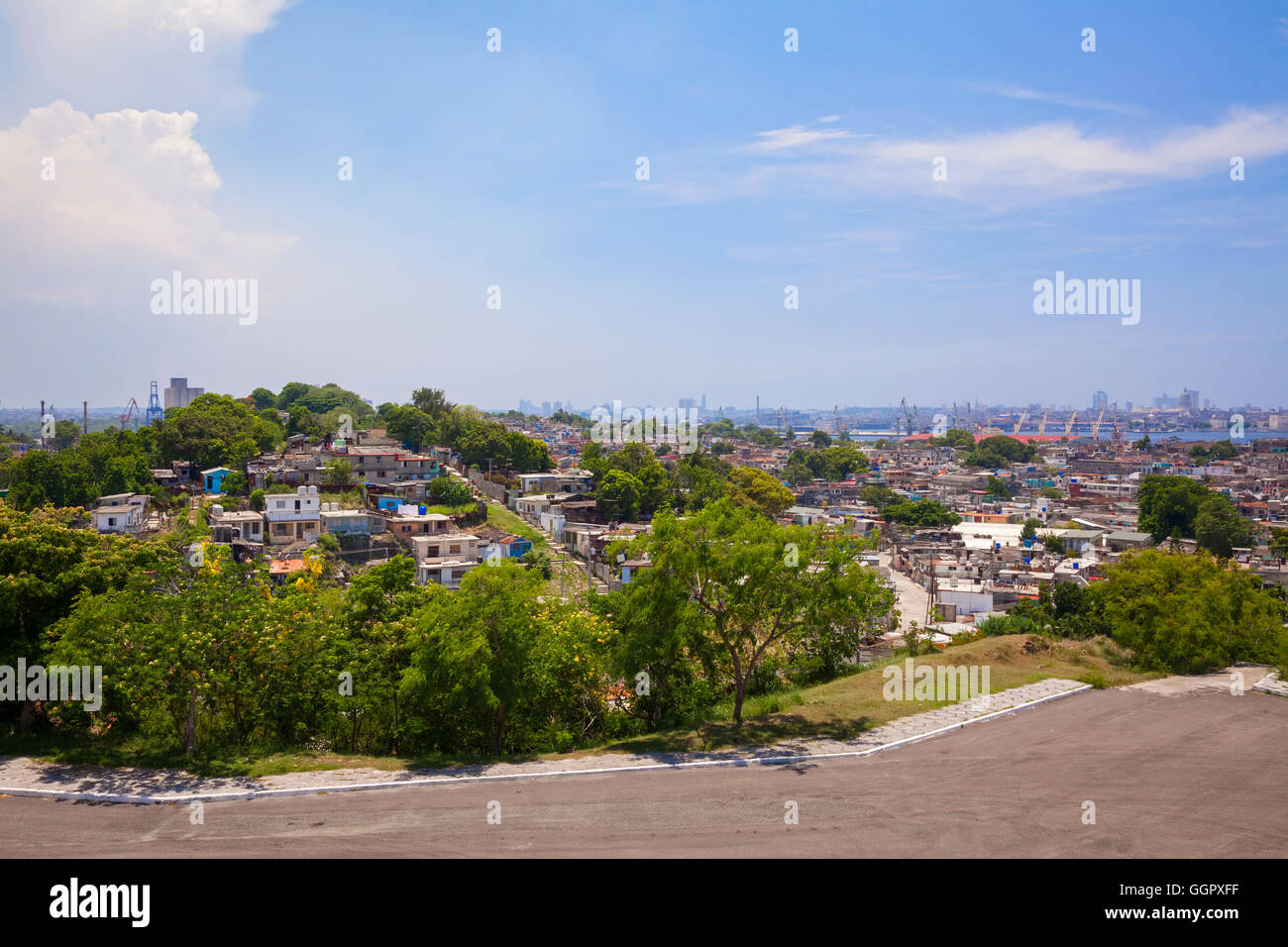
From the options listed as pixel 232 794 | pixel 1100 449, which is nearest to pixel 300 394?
pixel 232 794

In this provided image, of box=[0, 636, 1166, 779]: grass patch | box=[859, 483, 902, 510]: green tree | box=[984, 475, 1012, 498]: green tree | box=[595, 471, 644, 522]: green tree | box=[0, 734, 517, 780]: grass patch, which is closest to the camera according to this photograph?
box=[0, 734, 517, 780]: grass patch

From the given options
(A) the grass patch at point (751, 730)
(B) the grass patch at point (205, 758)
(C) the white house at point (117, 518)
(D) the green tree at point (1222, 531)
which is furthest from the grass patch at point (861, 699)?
(D) the green tree at point (1222, 531)

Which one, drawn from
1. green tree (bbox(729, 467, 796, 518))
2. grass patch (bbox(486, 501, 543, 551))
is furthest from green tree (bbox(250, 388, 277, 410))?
green tree (bbox(729, 467, 796, 518))

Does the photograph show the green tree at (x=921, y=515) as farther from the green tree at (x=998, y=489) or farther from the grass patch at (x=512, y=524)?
the grass patch at (x=512, y=524)

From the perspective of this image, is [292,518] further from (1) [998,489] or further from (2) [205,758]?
(1) [998,489]

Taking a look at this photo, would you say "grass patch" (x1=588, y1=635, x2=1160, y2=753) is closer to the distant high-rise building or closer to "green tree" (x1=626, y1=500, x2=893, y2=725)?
"green tree" (x1=626, y1=500, x2=893, y2=725)

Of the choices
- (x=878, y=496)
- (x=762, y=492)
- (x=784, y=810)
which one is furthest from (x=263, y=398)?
(x=784, y=810)

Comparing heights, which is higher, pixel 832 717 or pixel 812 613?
pixel 812 613

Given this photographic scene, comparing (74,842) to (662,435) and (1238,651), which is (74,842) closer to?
(1238,651)
